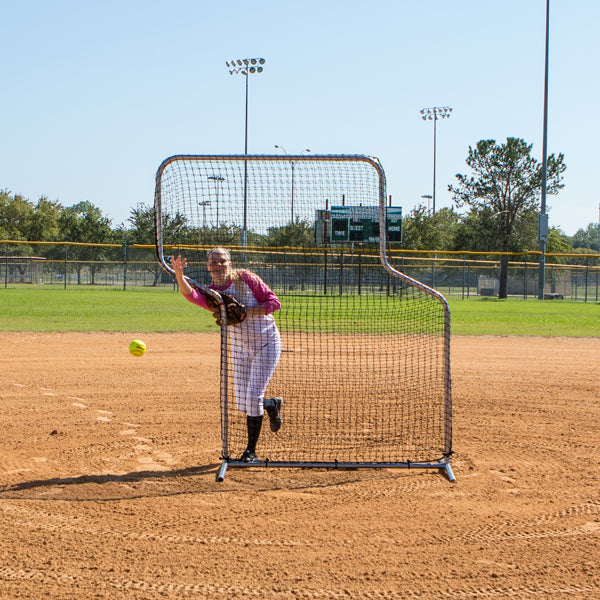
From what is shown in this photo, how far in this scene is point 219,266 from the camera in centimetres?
542

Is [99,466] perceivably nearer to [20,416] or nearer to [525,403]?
[20,416]

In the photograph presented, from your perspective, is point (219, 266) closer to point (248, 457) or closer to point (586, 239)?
point (248, 457)

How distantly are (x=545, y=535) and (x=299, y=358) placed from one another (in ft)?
24.0

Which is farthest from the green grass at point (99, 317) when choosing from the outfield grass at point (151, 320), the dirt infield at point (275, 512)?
the dirt infield at point (275, 512)

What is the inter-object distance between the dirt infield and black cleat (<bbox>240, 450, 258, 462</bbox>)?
11 cm

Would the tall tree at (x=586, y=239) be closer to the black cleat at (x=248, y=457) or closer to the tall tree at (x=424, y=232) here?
the tall tree at (x=424, y=232)

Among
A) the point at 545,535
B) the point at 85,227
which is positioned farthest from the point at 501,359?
the point at 85,227

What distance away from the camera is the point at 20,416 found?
23.3 ft

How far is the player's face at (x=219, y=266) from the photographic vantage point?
17.7ft

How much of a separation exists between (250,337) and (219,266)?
0.67 meters

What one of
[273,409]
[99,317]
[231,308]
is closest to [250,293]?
[231,308]

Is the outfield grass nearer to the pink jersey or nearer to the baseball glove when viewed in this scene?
the pink jersey

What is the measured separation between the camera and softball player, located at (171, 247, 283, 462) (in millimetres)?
5473

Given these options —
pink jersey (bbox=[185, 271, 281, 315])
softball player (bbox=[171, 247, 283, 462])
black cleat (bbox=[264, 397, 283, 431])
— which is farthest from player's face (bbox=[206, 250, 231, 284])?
black cleat (bbox=[264, 397, 283, 431])
